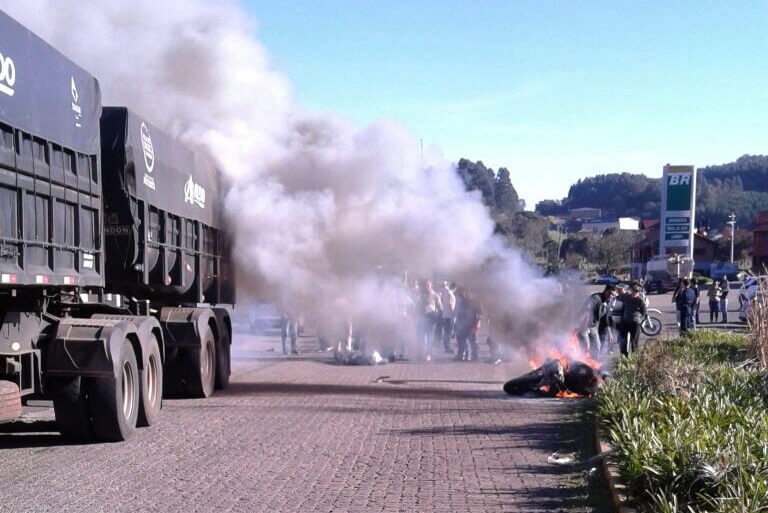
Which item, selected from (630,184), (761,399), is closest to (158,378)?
(761,399)

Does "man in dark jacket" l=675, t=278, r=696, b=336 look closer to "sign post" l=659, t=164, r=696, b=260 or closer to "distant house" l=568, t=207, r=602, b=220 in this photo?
"sign post" l=659, t=164, r=696, b=260

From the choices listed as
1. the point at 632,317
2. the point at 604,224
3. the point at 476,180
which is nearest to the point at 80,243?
the point at 632,317

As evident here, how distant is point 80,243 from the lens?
955 centimetres

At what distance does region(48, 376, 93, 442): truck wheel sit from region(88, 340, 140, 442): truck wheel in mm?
85

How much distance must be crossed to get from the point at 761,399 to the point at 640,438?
3237 mm

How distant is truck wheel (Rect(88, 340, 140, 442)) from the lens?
9.72 m

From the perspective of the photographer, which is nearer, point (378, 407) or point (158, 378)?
point (158, 378)

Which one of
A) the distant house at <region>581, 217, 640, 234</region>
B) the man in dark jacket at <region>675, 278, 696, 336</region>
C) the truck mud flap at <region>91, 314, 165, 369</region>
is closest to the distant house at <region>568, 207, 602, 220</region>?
the distant house at <region>581, 217, 640, 234</region>

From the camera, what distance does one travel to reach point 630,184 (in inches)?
6156

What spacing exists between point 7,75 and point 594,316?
40.3 feet

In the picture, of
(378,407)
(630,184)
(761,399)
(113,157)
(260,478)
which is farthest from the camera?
(630,184)

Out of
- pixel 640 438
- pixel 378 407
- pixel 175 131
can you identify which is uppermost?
pixel 175 131

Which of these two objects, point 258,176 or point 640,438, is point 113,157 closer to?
point 258,176

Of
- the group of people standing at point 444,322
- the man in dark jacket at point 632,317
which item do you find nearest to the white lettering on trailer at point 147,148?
the man in dark jacket at point 632,317
